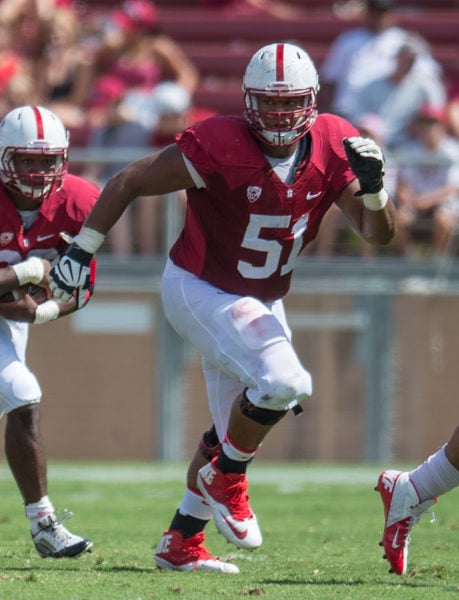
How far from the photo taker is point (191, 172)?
16.1 feet

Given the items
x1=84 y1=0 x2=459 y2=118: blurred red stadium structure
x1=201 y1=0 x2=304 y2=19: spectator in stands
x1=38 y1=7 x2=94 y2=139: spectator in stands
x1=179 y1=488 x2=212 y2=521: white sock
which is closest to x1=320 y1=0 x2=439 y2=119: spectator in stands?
x1=84 y1=0 x2=459 y2=118: blurred red stadium structure

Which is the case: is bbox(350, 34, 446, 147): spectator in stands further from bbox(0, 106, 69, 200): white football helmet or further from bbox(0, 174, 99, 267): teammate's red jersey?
bbox(0, 106, 69, 200): white football helmet

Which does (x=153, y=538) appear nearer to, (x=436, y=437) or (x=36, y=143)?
(x=36, y=143)

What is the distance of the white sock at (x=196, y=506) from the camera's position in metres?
5.21

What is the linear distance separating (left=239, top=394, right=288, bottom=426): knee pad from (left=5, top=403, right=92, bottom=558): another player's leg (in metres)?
0.98

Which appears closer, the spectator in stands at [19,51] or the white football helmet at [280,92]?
the white football helmet at [280,92]

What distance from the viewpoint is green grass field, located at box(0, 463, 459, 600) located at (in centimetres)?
444

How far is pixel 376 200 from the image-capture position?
492 centimetres

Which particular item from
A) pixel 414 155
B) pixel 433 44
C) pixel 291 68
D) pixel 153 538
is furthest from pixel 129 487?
pixel 433 44

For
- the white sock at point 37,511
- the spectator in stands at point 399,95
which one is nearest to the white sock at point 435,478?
the white sock at point 37,511

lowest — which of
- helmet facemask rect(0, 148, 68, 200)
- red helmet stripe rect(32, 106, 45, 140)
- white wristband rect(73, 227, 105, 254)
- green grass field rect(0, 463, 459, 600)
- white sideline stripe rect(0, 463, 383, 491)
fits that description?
white sideline stripe rect(0, 463, 383, 491)

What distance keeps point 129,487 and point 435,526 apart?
239cm

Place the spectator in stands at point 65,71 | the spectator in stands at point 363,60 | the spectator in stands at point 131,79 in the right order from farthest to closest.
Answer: the spectator in stands at point 65,71
the spectator in stands at point 363,60
the spectator in stands at point 131,79

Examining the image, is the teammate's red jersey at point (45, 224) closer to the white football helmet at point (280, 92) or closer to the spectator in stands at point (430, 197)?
the white football helmet at point (280, 92)
